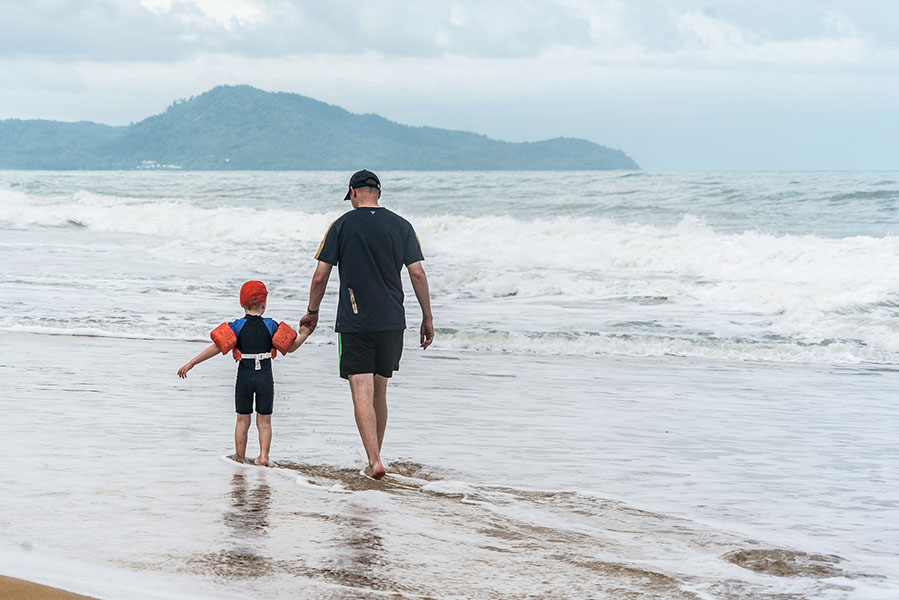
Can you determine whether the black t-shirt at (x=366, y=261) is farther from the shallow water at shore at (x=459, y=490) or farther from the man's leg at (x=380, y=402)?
the shallow water at shore at (x=459, y=490)

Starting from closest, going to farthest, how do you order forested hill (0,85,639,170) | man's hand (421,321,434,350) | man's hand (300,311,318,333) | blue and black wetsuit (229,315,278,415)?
1. man's hand (300,311,318,333)
2. blue and black wetsuit (229,315,278,415)
3. man's hand (421,321,434,350)
4. forested hill (0,85,639,170)

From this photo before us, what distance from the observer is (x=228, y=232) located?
116 feet

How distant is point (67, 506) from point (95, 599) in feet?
4.78

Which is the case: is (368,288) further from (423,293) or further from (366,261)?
(423,293)

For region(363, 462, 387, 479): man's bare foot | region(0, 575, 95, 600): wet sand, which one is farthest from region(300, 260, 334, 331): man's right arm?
region(0, 575, 95, 600): wet sand

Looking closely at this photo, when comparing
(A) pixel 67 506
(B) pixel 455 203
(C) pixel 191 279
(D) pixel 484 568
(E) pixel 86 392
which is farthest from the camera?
(B) pixel 455 203

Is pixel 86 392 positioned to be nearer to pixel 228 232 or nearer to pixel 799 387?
pixel 799 387

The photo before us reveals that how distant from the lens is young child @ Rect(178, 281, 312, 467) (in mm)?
5508

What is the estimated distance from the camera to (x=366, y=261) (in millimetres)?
5523

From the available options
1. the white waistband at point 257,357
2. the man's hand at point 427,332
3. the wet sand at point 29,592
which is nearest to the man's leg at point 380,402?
the man's hand at point 427,332

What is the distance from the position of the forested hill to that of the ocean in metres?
135

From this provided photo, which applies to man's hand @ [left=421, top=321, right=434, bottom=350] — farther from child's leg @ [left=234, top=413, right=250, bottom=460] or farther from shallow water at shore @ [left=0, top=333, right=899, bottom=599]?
child's leg @ [left=234, top=413, right=250, bottom=460]

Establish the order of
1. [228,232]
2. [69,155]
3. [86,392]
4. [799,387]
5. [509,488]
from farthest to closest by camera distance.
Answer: [69,155]
[228,232]
[799,387]
[86,392]
[509,488]

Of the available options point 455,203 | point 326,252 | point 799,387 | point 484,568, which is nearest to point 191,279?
point 799,387
